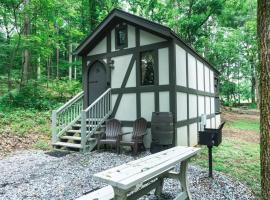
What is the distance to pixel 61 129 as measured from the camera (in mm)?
8727

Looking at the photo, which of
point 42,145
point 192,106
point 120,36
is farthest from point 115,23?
point 42,145

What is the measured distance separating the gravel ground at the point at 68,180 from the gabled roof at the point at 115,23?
13.0 feet

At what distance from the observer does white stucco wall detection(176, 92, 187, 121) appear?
302 inches

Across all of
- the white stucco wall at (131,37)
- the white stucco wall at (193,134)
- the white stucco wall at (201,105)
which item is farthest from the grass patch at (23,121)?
the white stucco wall at (201,105)

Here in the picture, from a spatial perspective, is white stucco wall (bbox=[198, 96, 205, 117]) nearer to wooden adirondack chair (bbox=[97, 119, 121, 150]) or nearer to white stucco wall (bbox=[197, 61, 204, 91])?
white stucco wall (bbox=[197, 61, 204, 91])

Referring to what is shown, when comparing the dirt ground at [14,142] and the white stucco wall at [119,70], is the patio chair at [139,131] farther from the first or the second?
the dirt ground at [14,142]

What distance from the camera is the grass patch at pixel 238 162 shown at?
200 inches

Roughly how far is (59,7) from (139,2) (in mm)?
5648

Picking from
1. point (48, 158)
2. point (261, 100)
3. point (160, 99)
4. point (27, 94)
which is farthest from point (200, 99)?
point (27, 94)

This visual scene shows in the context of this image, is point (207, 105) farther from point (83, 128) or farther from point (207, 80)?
point (83, 128)

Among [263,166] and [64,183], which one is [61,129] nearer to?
[64,183]

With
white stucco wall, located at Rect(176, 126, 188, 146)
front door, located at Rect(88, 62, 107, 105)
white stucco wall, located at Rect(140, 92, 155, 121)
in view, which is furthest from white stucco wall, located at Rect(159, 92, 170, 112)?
front door, located at Rect(88, 62, 107, 105)

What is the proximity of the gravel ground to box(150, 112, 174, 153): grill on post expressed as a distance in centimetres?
94

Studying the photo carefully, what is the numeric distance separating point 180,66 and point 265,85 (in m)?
5.09
